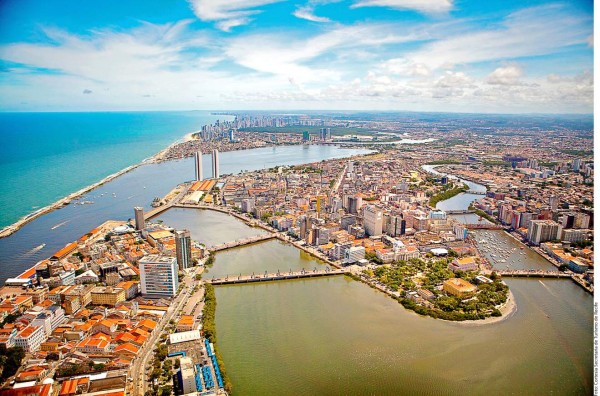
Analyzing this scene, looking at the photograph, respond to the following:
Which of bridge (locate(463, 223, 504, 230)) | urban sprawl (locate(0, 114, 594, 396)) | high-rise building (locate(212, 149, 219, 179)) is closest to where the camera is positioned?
urban sprawl (locate(0, 114, 594, 396))

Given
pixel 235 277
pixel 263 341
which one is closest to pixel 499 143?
pixel 235 277

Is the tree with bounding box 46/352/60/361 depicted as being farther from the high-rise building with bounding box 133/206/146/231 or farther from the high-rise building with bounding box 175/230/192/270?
the high-rise building with bounding box 133/206/146/231

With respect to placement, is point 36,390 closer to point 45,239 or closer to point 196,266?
point 196,266

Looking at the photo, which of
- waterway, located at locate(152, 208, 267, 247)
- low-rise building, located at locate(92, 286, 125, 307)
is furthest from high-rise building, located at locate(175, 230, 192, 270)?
waterway, located at locate(152, 208, 267, 247)

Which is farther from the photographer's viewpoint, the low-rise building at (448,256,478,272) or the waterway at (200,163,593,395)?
the low-rise building at (448,256,478,272)

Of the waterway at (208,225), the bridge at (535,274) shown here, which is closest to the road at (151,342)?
the waterway at (208,225)

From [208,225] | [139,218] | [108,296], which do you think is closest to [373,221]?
[208,225]
